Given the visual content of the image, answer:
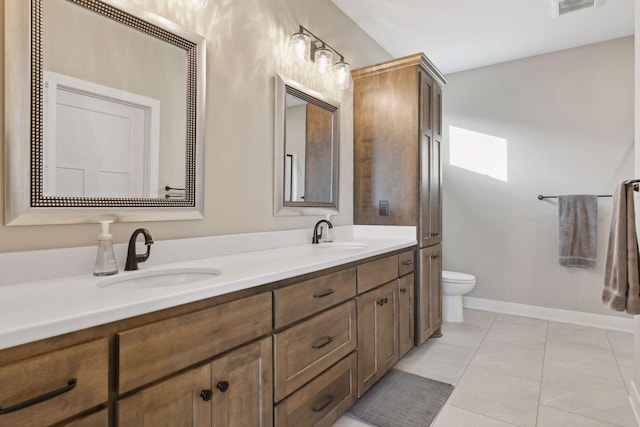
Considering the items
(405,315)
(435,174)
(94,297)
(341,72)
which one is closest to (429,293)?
(405,315)

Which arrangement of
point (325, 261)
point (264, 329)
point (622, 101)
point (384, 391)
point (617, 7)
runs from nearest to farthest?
point (264, 329) < point (325, 261) < point (384, 391) < point (617, 7) < point (622, 101)

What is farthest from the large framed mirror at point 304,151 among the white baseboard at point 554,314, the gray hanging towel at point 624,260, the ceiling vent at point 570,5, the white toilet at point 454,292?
the white baseboard at point 554,314

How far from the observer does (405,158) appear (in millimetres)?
2504

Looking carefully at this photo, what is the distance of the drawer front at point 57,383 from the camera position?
64 centimetres

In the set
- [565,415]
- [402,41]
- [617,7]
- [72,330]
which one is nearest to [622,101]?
[617,7]

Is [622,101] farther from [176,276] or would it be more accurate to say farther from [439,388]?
[176,276]

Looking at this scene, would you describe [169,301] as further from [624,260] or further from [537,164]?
[537,164]

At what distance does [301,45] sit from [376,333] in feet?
5.79

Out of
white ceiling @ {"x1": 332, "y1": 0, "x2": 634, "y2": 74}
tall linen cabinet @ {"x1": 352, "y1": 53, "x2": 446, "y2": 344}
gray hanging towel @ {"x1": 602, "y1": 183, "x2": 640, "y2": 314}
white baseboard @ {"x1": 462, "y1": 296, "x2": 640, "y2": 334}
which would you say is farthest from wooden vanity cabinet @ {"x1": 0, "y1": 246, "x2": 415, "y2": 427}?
white baseboard @ {"x1": 462, "y1": 296, "x2": 640, "y2": 334}

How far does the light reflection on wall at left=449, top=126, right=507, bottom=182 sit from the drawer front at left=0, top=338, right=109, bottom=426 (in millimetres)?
3688

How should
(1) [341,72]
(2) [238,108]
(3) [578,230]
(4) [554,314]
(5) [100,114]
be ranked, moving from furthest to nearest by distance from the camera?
(4) [554,314], (3) [578,230], (1) [341,72], (2) [238,108], (5) [100,114]

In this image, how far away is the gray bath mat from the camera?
5.65 feet

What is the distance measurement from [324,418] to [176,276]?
0.90 metres

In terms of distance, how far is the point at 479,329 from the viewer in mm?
3023
